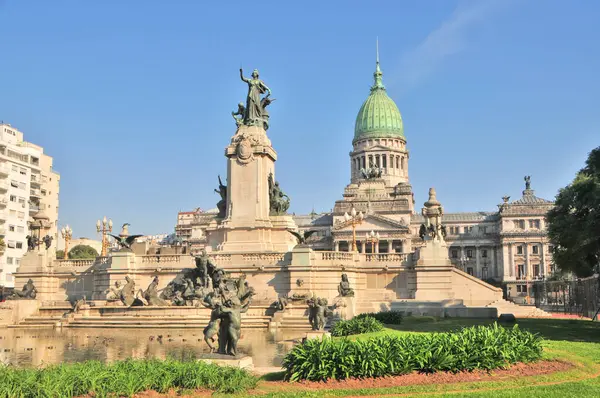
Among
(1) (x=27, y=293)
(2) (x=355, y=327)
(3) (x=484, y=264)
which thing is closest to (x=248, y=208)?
(1) (x=27, y=293)

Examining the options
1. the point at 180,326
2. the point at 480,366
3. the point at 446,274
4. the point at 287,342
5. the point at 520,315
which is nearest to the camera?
the point at 480,366

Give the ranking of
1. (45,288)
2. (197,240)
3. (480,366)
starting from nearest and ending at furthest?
(480,366) < (45,288) < (197,240)

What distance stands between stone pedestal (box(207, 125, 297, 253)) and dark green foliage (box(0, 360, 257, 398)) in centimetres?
2987

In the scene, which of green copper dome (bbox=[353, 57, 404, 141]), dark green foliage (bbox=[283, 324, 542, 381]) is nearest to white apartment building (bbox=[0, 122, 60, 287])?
dark green foliage (bbox=[283, 324, 542, 381])

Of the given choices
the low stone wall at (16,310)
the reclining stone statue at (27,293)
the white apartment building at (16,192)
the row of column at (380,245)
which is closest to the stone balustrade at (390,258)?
the low stone wall at (16,310)

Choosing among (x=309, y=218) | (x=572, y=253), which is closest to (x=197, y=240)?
(x=309, y=218)

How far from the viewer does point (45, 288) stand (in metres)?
45.6

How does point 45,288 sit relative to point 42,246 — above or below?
below

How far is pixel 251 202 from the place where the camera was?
148 ft

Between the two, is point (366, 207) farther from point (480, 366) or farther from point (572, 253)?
point (480, 366)

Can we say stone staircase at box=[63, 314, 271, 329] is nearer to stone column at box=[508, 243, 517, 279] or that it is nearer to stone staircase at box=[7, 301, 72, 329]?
stone staircase at box=[7, 301, 72, 329]

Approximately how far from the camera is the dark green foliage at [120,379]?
12.2 metres

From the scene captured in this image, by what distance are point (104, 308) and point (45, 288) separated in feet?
42.1

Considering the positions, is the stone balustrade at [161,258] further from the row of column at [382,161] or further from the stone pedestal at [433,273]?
the row of column at [382,161]
